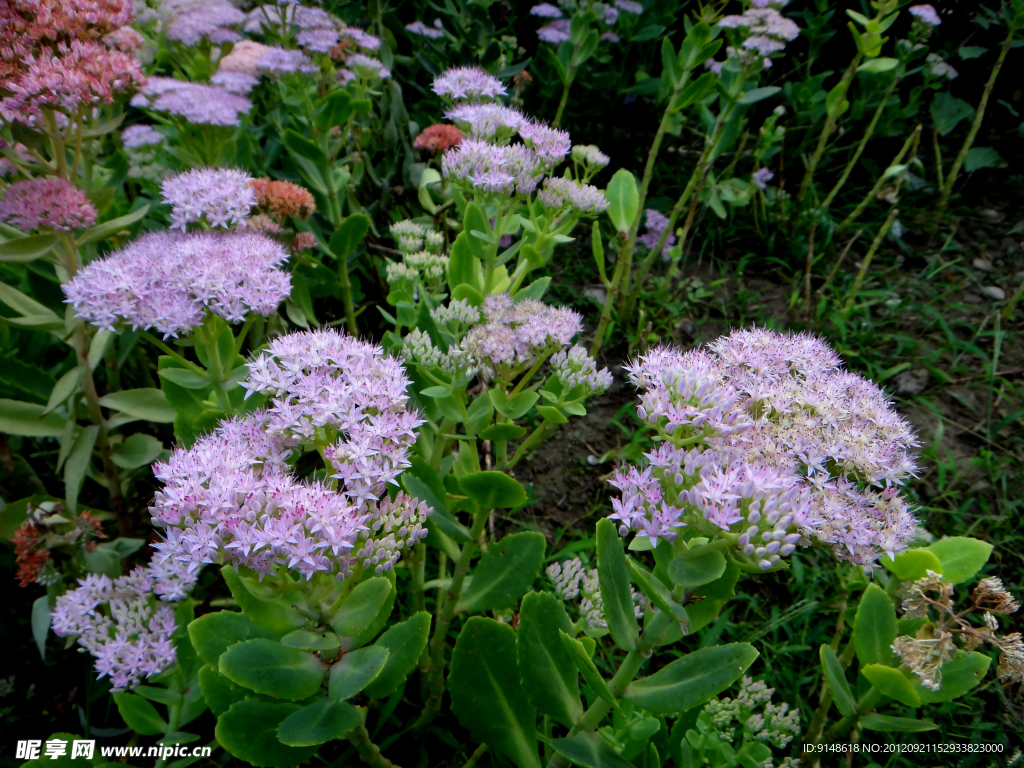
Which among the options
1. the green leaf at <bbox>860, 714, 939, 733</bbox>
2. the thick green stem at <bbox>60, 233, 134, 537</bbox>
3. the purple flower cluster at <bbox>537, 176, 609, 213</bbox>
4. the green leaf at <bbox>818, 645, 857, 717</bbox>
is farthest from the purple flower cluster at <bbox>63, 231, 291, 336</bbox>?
the green leaf at <bbox>860, 714, 939, 733</bbox>

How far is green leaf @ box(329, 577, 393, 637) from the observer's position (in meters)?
0.96

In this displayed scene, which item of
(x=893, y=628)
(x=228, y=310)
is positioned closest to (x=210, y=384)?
(x=228, y=310)

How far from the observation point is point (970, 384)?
7.73 ft

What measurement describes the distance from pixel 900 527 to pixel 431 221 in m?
1.77

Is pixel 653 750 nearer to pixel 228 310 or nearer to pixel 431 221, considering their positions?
pixel 228 310

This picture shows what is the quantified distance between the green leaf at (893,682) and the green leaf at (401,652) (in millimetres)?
782

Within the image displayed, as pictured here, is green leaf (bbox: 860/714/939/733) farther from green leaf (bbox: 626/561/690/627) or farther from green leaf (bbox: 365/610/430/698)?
green leaf (bbox: 365/610/430/698)

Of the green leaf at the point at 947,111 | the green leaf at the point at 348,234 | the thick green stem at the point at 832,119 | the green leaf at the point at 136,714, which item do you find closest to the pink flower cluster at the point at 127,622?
the green leaf at the point at 136,714

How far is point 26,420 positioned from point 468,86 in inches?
59.6

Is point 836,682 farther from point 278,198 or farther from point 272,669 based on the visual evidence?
point 278,198

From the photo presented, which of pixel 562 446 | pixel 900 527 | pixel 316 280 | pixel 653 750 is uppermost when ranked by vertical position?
pixel 900 527

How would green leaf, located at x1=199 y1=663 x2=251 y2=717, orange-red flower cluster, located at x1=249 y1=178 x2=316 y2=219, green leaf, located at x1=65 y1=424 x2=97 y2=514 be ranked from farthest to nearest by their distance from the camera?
orange-red flower cluster, located at x1=249 y1=178 x2=316 y2=219 → green leaf, located at x1=65 y1=424 x2=97 y2=514 → green leaf, located at x1=199 y1=663 x2=251 y2=717

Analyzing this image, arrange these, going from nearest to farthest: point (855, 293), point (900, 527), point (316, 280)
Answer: point (900, 527) < point (316, 280) < point (855, 293)

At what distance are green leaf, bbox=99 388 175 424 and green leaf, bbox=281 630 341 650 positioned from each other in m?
0.85
